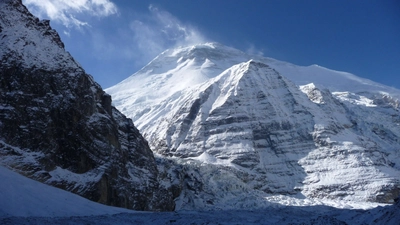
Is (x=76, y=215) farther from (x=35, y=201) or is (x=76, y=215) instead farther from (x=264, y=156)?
(x=264, y=156)

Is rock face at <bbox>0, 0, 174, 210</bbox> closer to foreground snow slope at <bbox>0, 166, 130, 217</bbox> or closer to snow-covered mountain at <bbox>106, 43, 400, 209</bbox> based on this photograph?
foreground snow slope at <bbox>0, 166, 130, 217</bbox>

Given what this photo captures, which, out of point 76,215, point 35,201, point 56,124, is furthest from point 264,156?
point 35,201

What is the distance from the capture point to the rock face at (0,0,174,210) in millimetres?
63594

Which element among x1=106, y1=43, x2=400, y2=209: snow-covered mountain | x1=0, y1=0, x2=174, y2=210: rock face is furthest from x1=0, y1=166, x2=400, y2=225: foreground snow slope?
x1=106, y1=43, x2=400, y2=209: snow-covered mountain

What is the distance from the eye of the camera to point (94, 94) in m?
82.4

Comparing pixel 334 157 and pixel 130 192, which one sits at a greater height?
pixel 334 157

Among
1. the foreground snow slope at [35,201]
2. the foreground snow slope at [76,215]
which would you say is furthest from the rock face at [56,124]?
the foreground snow slope at [76,215]

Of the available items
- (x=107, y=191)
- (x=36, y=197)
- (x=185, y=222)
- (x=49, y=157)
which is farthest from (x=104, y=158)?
(x=185, y=222)

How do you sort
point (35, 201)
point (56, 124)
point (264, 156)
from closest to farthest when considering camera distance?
1. point (35, 201)
2. point (56, 124)
3. point (264, 156)

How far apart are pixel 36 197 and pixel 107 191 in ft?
95.5

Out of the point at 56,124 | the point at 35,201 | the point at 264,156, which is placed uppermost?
the point at 264,156

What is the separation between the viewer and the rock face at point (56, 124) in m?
63.6

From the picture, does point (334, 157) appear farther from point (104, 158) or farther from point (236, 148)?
point (104, 158)

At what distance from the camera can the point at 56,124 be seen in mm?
70000
